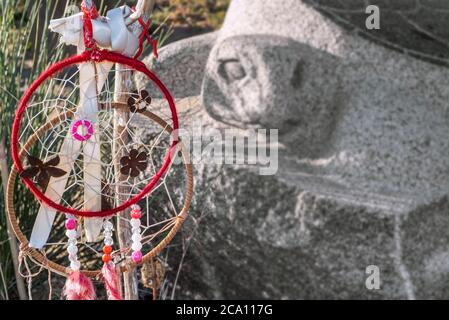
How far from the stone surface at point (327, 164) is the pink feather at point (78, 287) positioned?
0.37m

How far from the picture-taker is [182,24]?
4969 mm

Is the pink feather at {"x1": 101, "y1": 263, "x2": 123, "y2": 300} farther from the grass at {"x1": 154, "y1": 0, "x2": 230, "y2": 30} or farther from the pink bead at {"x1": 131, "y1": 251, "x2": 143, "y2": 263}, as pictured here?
the grass at {"x1": 154, "y1": 0, "x2": 230, "y2": 30}

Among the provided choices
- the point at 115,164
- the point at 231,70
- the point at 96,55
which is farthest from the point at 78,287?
the point at 231,70

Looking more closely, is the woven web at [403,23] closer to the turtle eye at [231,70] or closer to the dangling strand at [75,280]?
the turtle eye at [231,70]

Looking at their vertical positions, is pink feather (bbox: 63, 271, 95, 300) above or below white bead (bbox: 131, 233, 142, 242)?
below

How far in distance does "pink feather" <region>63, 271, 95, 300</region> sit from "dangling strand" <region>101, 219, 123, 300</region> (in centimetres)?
5

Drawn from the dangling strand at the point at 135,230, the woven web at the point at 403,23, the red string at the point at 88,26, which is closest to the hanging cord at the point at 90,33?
the red string at the point at 88,26

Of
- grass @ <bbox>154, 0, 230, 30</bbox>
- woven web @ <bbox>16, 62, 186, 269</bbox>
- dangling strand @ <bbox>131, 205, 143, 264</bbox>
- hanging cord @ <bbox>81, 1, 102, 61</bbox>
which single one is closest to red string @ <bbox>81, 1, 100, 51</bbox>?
hanging cord @ <bbox>81, 1, 102, 61</bbox>

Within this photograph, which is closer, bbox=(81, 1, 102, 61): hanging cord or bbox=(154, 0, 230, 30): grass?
bbox=(81, 1, 102, 61): hanging cord

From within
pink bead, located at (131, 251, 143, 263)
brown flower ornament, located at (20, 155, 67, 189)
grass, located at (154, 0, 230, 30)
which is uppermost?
grass, located at (154, 0, 230, 30)

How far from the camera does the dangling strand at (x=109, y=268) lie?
5.60 ft

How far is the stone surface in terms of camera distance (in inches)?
69.2

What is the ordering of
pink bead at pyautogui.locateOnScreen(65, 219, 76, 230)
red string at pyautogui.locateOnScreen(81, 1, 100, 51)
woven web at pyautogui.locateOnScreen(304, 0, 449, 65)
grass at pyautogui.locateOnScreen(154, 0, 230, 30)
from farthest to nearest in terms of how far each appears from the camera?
grass at pyautogui.locateOnScreen(154, 0, 230, 30), woven web at pyautogui.locateOnScreen(304, 0, 449, 65), pink bead at pyautogui.locateOnScreen(65, 219, 76, 230), red string at pyautogui.locateOnScreen(81, 1, 100, 51)

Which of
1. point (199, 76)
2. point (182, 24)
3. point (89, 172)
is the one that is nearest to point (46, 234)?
point (89, 172)
